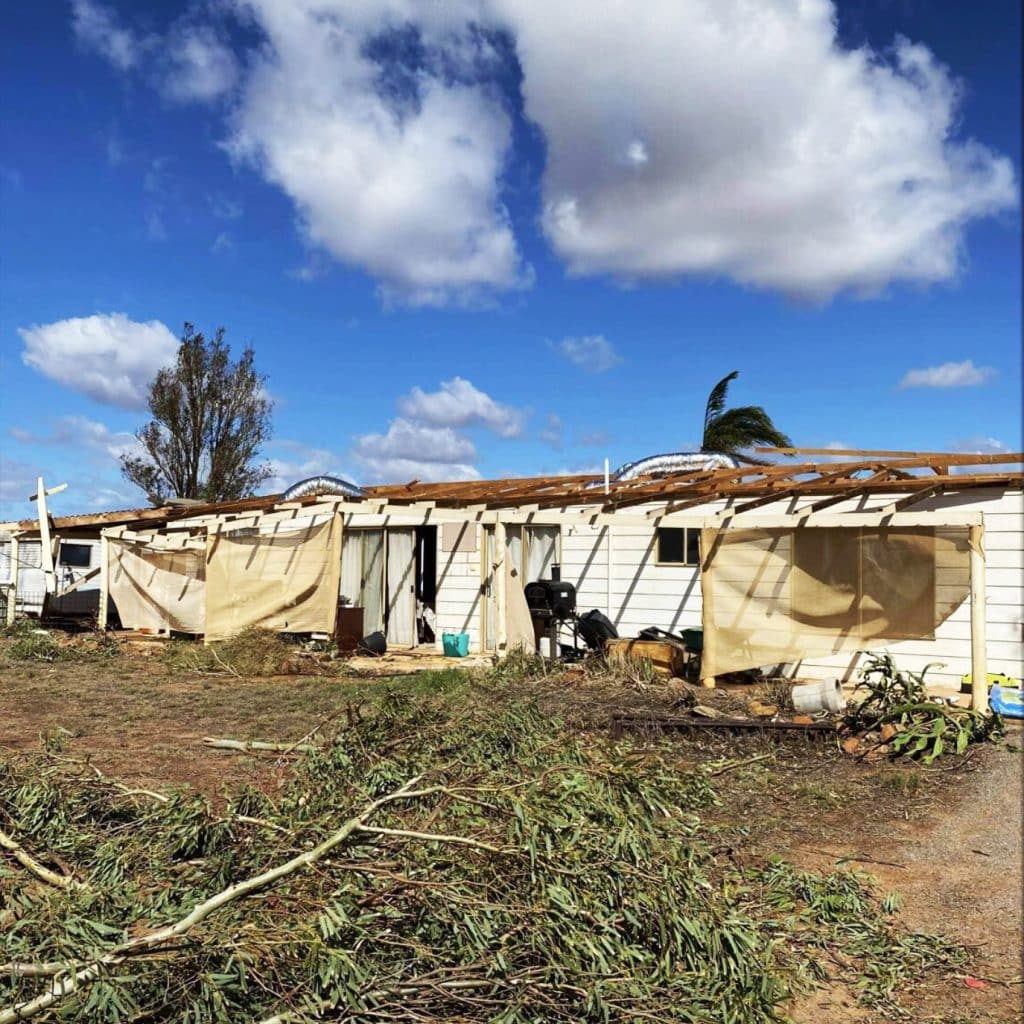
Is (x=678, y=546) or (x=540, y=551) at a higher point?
(x=678, y=546)

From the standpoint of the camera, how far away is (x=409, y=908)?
3070 millimetres

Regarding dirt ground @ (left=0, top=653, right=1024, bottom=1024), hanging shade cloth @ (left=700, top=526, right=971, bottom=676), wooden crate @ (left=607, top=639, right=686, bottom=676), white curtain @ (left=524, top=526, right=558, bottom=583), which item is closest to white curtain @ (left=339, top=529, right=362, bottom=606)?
white curtain @ (left=524, top=526, right=558, bottom=583)

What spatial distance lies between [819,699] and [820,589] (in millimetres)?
1731

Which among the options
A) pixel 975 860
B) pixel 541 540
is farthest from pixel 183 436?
pixel 975 860

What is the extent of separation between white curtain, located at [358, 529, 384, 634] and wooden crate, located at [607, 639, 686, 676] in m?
5.75

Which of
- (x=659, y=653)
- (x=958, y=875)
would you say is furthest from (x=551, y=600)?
(x=958, y=875)

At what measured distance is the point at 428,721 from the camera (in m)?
4.83

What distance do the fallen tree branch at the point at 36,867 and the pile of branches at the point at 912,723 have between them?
6.15 meters

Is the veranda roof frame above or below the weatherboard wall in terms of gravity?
above

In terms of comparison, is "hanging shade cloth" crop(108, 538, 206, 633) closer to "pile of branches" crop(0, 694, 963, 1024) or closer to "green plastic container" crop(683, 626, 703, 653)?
"green plastic container" crop(683, 626, 703, 653)

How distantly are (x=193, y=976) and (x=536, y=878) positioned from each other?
114 centimetres

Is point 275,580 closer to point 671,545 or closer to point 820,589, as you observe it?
point 671,545

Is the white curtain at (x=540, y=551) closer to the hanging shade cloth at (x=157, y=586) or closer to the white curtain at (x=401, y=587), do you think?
the white curtain at (x=401, y=587)

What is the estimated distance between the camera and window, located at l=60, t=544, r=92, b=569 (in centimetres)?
2020
